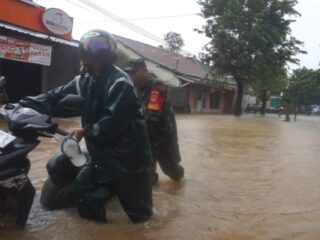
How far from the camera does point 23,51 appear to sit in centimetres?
1422

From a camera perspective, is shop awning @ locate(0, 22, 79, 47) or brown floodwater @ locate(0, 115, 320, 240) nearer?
brown floodwater @ locate(0, 115, 320, 240)

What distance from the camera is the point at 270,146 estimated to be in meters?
12.5

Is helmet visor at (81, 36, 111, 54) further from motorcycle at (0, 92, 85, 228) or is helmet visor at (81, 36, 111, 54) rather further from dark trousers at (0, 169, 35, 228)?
dark trousers at (0, 169, 35, 228)

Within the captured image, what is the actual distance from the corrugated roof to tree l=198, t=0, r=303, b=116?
2061mm

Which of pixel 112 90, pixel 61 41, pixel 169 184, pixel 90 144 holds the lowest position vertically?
pixel 169 184

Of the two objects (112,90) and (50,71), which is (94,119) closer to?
(112,90)

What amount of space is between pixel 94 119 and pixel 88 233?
2.96 feet

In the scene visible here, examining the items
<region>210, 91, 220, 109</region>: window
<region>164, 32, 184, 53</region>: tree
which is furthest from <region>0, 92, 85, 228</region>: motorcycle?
<region>164, 32, 184, 53</region>: tree

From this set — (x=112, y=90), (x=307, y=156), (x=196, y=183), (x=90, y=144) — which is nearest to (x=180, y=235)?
(x=90, y=144)

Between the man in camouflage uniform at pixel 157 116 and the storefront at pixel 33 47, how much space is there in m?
9.08

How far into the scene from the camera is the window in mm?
39306

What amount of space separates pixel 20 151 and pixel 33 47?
11803 mm

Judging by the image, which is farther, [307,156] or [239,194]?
[307,156]

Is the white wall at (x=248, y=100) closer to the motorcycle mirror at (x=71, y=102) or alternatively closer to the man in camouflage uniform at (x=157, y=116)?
the man in camouflage uniform at (x=157, y=116)
